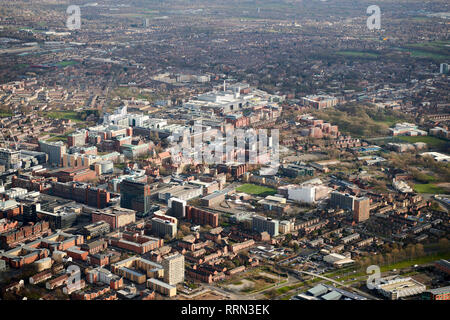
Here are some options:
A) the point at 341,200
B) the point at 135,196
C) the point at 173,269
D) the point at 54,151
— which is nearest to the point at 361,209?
the point at 341,200

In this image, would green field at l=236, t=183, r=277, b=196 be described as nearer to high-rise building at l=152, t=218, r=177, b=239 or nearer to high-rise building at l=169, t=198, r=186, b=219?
high-rise building at l=169, t=198, r=186, b=219

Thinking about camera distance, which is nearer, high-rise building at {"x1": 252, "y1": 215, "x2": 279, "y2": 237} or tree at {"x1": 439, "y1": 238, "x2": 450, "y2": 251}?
tree at {"x1": 439, "y1": 238, "x2": 450, "y2": 251}

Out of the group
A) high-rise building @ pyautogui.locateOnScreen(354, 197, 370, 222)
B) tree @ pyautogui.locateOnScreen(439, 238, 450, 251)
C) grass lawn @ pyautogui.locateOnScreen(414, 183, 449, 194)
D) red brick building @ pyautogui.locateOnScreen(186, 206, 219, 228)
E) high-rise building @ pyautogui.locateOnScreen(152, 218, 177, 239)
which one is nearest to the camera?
tree @ pyautogui.locateOnScreen(439, 238, 450, 251)

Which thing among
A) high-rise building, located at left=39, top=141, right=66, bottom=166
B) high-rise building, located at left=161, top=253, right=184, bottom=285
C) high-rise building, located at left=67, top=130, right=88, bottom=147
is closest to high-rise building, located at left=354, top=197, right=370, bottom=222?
high-rise building, located at left=161, top=253, right=184, bottom=285

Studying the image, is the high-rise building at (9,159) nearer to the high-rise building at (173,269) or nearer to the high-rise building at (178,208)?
Answer: the high-rise building at (178,208)

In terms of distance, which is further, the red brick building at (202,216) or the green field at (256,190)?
the green field at (256,190)

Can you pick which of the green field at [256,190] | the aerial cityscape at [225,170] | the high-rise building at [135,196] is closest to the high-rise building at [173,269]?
the aerial cityscape at [225,170]
